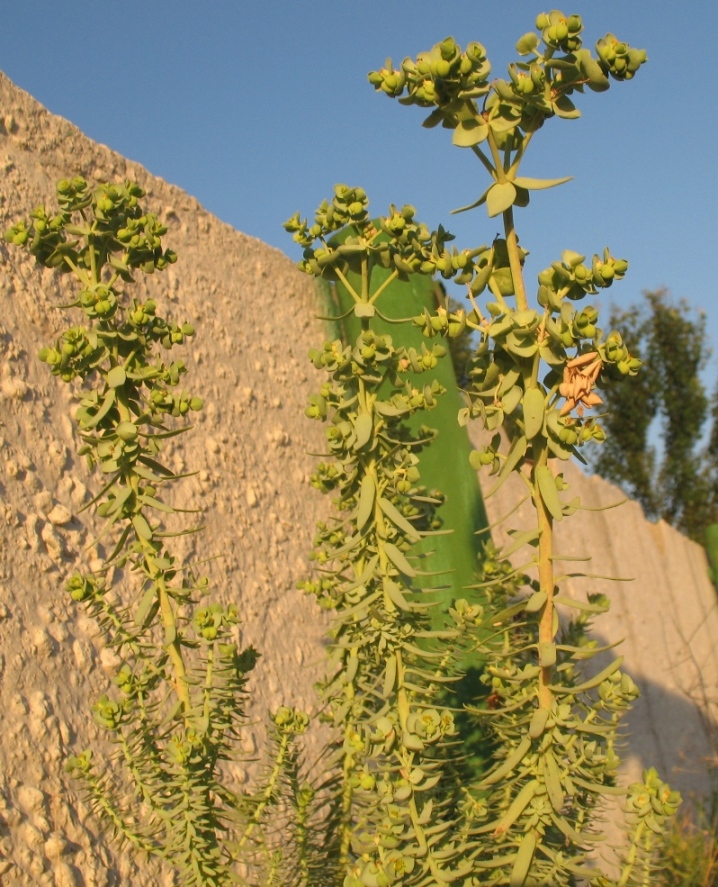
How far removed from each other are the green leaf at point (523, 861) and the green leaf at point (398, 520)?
356 mm

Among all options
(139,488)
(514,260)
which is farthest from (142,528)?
(514,260)

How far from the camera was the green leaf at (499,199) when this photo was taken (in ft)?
3.33

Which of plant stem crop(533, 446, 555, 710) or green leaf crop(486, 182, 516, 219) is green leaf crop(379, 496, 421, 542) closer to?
plant stem crop(533, 446, 555, 710)

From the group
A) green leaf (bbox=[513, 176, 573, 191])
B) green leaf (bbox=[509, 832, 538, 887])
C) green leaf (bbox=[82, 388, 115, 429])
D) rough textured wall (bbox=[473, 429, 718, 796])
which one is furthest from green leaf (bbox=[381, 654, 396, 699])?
rough textured wall (bbox=[473, 429, 718, 796])

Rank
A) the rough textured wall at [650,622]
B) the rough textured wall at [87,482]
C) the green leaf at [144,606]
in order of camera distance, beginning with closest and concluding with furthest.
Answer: the green leaf at [144,606] → the rough textured wall at [87,482] → the rough textured wall at [650,622]

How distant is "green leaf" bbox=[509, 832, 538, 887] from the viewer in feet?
3.42

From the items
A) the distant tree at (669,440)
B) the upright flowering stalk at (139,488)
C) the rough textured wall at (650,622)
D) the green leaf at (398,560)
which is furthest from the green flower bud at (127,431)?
the distant tree at (669,440)

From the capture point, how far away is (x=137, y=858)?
1.64 meters

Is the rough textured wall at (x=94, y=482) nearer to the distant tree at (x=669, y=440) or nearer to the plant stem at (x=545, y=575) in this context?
the plant stem at (x=545, y=575)

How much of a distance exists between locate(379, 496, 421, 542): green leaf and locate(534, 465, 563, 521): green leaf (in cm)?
17

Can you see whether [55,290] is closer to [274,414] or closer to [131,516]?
[274,414]

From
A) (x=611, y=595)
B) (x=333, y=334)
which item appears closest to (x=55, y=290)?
(x=333, y=334)

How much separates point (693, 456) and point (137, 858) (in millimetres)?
6424

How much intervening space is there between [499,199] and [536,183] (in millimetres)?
43
